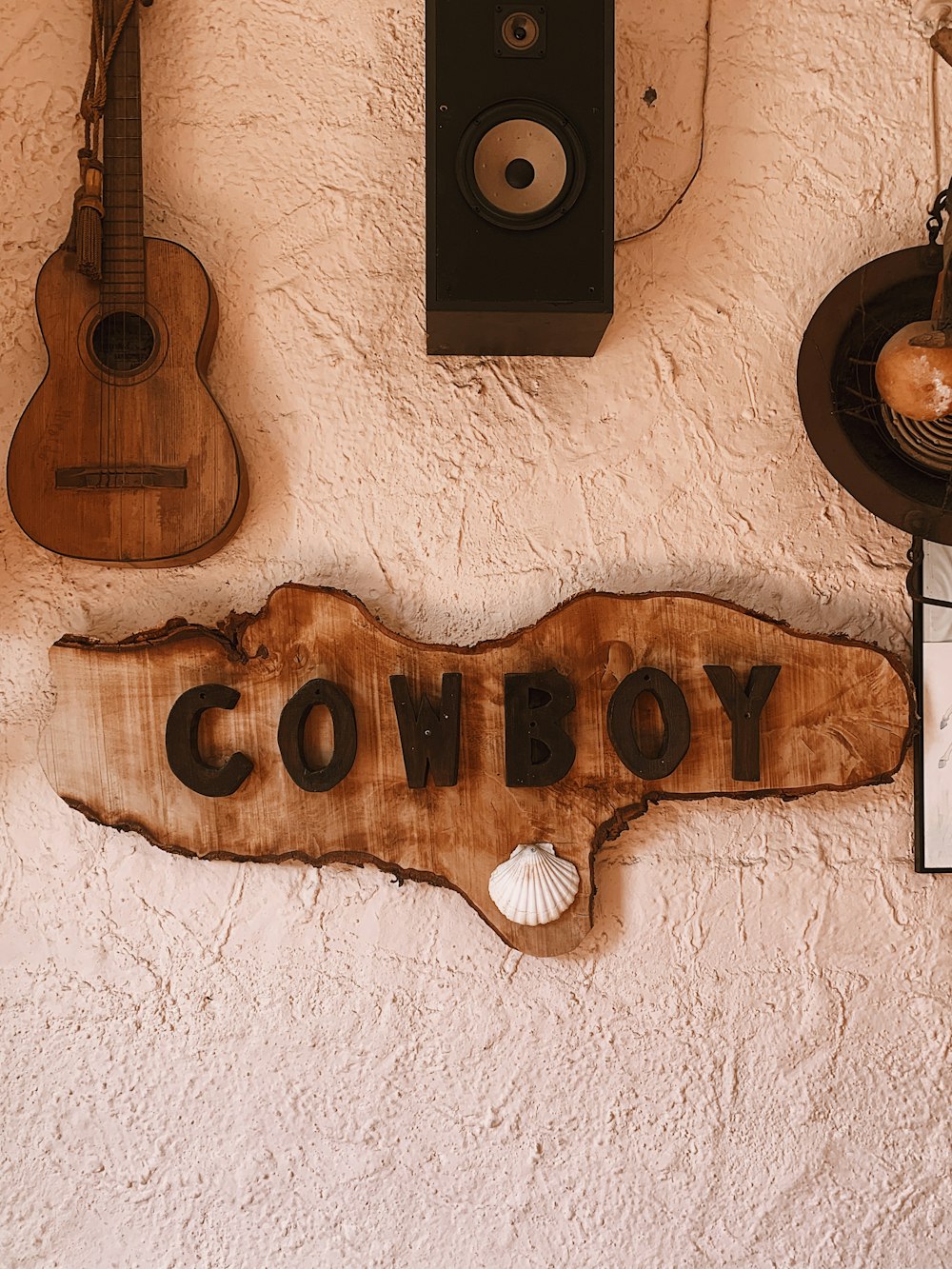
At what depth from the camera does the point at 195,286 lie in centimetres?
113

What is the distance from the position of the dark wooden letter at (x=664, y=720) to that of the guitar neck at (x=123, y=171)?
2.72ft

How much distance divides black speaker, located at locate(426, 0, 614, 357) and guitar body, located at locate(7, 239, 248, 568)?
35cm

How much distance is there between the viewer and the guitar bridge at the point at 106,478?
1.11 meters

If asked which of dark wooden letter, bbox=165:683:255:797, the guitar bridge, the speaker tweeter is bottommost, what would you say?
dark wooden letter, bbox=165:683:255:797

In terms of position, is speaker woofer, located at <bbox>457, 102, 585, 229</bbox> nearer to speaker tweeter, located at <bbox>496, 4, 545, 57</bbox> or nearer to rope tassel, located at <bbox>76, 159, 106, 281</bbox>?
speaker tweeter, located at <bbox>496, 4, 545, 57</bbox>

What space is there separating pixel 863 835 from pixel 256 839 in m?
0.87

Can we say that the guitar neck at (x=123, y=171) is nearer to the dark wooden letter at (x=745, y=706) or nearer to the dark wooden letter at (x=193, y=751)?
the dark wooden letter at (x=193, y=751)

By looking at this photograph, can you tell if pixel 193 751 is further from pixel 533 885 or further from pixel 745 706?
pixel 745 706

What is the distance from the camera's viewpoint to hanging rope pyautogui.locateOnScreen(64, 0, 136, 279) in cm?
109

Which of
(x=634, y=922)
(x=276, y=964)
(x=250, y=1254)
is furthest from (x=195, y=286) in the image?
(x=250, y=1254)

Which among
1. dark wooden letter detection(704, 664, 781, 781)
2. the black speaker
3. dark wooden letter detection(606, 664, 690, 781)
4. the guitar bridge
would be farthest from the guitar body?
dark wooden letter detection(704, 664, 781, 781)

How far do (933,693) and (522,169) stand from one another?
0.89 m

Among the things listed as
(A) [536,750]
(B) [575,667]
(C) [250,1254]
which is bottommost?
(C) [250,1254]

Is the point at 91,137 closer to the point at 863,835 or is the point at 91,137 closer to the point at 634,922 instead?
the point at 634,922
